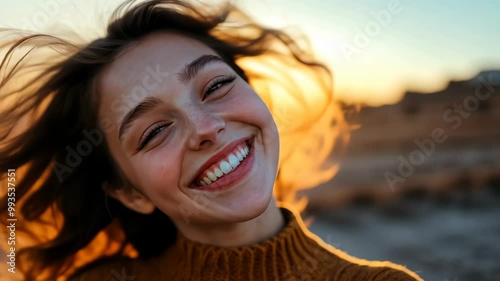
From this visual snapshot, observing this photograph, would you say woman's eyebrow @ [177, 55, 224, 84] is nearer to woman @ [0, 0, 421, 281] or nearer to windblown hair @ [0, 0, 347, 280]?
woman @ [0, 0, 421, 281]

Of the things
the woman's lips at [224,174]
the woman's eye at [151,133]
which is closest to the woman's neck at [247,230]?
the woman's lips at [224,174]

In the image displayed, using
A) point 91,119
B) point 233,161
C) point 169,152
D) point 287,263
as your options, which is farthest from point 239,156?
point 91,119

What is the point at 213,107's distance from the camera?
1.29 meters

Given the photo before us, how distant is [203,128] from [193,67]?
156 mm

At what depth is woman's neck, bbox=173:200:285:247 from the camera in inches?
53.4

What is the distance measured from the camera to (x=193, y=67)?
132cm

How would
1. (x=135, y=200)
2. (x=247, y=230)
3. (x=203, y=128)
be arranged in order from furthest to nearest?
(x=135, y=200), (x=247, y=230), (x=203, y=128)

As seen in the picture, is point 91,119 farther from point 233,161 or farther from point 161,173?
point 233,161

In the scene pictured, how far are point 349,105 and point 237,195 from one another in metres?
0.74

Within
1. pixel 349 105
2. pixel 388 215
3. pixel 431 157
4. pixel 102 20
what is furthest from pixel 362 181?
pixel 102 20

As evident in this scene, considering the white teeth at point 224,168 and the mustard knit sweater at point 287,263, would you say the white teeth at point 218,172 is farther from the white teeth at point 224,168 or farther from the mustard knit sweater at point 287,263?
the mustard knit sweater at point 287,263

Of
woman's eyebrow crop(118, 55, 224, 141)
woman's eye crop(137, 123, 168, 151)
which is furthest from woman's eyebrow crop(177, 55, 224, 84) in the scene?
woman's eye crop(137, 123, 168, 151)

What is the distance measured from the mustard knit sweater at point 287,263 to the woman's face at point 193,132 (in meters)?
0.10

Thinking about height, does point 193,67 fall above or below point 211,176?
above
